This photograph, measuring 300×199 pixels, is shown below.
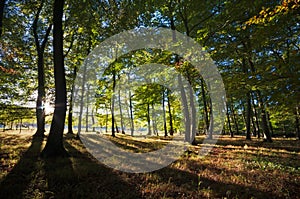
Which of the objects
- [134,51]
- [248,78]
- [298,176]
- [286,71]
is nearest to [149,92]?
[134,51]

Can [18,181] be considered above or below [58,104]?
below

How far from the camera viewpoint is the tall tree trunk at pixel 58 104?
8.51m

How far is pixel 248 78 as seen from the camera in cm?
943

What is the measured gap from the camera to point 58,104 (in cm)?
903

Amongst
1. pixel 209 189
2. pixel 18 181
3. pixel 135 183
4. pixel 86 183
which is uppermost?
pixel 18 181

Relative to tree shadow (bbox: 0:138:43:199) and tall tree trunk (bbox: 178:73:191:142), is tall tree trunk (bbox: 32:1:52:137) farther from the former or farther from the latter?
tall tree trunk (bbox: 178:73:191:142)

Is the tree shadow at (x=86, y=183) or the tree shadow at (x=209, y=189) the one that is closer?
the tree shadow at (x=86, y=183)

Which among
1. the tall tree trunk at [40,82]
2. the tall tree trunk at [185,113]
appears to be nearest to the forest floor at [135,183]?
the tall tree trunk at [185,113]

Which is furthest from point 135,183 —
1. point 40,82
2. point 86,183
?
Answer: point 40,82

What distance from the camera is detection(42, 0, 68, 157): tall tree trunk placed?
27.9 ft

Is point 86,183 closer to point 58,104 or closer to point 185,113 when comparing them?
point 58,104

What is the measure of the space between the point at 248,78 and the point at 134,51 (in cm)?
988

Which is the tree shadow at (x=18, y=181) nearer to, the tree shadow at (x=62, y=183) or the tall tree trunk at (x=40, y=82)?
the tree shadow at (x=62, y=183)

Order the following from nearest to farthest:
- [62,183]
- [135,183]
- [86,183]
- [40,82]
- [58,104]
→ [62,183], [86,183], [135,183], [58,104], [40,82]
